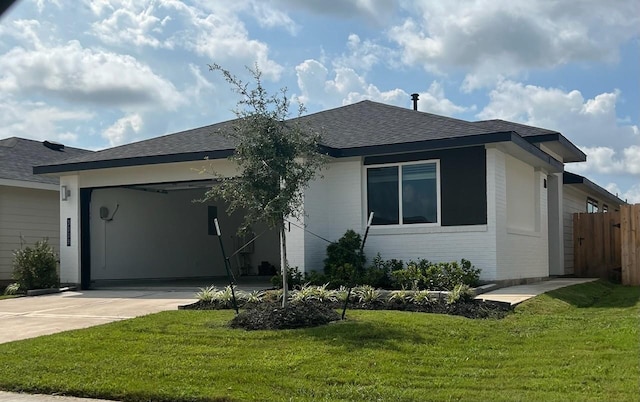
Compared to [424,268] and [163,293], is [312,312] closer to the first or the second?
[424,268]

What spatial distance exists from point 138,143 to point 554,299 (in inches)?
457

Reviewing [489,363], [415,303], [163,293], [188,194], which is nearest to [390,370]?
[489,363]

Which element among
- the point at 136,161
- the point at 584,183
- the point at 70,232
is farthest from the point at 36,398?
the point at 584,183

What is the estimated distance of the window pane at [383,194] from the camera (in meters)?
15.3

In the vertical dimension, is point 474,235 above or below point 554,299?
above

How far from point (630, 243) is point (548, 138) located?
3.33 meters

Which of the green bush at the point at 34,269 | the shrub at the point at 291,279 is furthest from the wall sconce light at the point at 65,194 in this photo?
the shrub at the point at 291,279

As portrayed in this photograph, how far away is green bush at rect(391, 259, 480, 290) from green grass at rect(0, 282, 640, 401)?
321 centimetres

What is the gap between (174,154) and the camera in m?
16.0

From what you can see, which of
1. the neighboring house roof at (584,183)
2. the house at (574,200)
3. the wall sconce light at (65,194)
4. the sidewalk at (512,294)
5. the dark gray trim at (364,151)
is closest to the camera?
the sidewalk at (512,294)

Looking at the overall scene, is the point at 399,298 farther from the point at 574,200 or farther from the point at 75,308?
the point at 574,200

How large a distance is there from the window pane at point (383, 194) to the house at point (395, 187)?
0.08 feet

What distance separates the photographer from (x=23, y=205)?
20391mm

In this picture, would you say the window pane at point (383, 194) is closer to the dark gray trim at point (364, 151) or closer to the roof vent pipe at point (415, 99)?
the dark gray trim at point (364, 151)
